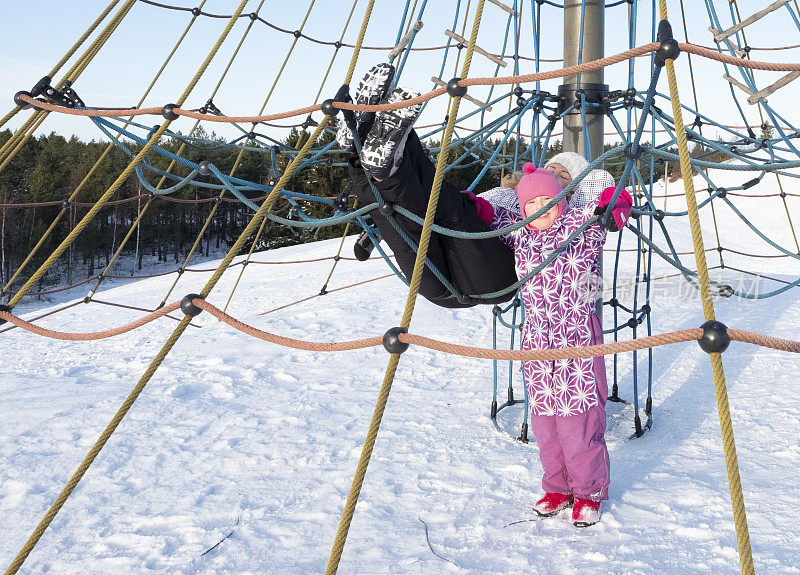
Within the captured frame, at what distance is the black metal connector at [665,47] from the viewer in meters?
1.26

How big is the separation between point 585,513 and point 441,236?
852 millimetres

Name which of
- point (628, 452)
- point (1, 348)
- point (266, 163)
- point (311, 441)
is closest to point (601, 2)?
point (628, 452)

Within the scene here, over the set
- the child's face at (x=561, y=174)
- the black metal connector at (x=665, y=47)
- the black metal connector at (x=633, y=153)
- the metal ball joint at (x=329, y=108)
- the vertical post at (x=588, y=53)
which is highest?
the vertical post at (x=588, y=53)

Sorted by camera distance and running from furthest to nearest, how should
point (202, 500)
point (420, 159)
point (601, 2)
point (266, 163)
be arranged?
point (266, 163) < point (601, 2) < point (202, 500) < point (420, 159)

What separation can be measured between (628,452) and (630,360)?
4.17 ft

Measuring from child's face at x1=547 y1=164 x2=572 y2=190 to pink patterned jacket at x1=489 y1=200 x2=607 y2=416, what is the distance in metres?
0.15

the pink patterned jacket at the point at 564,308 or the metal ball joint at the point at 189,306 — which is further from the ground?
the pink patterned jacket at the point at 564,308

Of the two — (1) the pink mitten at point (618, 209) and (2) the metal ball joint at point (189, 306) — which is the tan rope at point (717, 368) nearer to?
(1) the pink mitten at point (618, 209)

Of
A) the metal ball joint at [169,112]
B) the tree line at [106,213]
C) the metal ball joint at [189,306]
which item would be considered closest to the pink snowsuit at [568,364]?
the metal ball joint at [189,306]

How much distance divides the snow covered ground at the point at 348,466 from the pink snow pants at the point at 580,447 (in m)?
0.10

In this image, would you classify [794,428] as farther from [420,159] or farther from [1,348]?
[1,348]

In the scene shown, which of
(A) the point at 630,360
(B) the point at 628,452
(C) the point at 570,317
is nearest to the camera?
(C) the point at 570,317

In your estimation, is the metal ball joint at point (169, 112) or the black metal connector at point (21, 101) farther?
the black metal connector at point (21, 101)

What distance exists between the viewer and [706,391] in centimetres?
288
